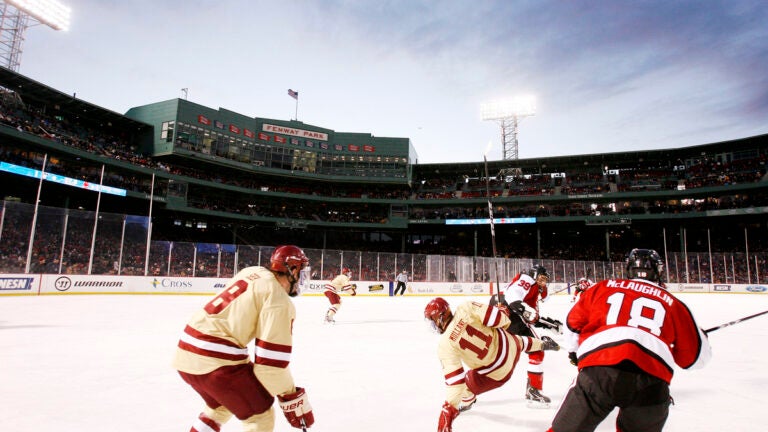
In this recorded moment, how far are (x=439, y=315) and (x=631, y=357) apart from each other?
1.85 metres

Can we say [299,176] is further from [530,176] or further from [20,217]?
[20,217]

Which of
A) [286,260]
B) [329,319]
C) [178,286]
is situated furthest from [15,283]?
[286,260]

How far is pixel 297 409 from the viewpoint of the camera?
8.04ft

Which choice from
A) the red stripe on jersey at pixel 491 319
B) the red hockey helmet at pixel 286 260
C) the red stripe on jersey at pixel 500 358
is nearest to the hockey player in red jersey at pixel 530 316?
the red stripe on jersey at pixel 500 358

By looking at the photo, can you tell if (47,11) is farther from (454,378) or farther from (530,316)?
(454,378)

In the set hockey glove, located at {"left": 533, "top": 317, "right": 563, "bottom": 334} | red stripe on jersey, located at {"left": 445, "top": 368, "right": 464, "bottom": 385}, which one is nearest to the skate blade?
hockey glove, located at {"left": 533, "top": 317, "right": 563, "bottom": 334}

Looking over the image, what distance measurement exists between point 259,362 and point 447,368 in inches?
74.5

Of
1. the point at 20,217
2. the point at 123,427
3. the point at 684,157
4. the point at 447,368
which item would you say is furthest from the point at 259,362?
the point at 684,157

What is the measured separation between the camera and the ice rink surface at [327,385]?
379 centimetres

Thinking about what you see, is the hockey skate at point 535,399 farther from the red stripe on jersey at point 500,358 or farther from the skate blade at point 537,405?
the red stripe on jersey at point 500,358

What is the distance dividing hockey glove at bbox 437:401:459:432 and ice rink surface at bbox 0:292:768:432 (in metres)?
0.40

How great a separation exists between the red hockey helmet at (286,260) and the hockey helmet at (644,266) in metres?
2.15

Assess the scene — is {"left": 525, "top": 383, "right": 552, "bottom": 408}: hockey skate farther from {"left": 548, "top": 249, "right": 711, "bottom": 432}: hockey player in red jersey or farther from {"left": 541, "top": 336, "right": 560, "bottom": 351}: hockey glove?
{"left": 548, "top": 249, "right": 711, "bottom": 432}: hockey player in red jersey

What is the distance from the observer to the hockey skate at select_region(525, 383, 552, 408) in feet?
14.4
